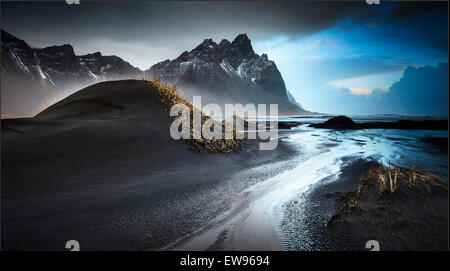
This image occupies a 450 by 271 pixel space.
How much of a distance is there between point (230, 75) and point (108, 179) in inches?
4501

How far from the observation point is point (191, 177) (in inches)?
179

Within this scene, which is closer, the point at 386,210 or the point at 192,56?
the point at 386,210

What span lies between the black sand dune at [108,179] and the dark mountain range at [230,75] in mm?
68778

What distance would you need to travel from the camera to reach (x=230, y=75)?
112750 millimetres

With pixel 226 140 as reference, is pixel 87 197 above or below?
below

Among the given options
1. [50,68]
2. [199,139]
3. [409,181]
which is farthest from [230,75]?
[409,181]

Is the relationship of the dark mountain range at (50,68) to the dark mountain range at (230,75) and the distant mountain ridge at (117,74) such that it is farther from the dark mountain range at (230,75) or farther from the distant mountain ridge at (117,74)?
the dark mountain range at (230,75)

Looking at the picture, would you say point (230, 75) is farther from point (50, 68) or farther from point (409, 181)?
A: point (409, 181)

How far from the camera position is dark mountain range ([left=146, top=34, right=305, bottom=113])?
3347 inches

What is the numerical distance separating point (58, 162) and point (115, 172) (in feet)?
3.40

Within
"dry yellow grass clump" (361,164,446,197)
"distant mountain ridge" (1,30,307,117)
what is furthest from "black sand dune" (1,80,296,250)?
"dry yellow grass clump" (361,164,446,197)

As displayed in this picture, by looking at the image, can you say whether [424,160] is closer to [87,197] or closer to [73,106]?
[87,197]
